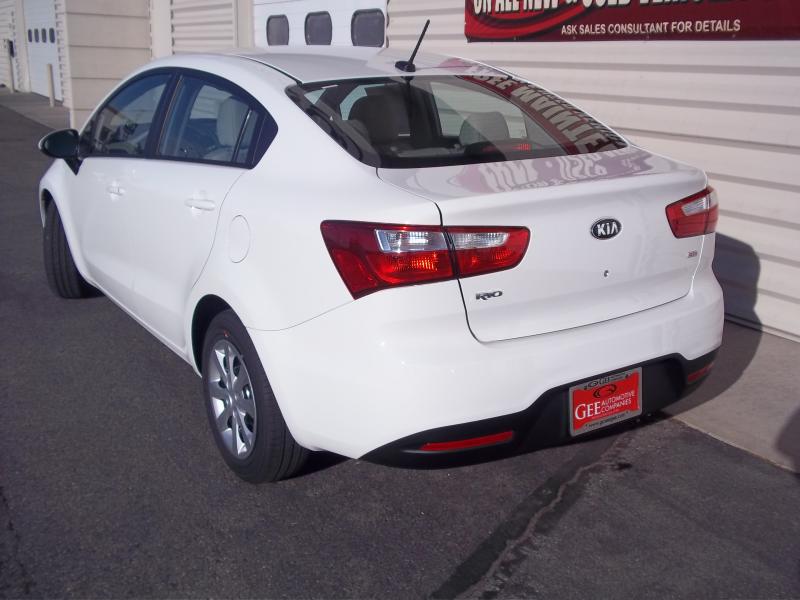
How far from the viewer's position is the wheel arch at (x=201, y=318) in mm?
3383

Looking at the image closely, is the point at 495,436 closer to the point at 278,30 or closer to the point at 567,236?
the point at 567,236

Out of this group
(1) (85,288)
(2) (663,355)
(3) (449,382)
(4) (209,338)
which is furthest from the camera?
(1) (85,288)

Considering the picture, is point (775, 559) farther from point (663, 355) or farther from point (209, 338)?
point (209, 338)

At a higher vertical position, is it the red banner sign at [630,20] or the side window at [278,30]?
the side window at [278,30]

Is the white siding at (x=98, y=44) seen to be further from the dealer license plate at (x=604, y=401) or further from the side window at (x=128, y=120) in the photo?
the dealer license plate at (x=604, y=401)

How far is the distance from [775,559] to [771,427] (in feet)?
3.66

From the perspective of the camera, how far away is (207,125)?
377 centimetres

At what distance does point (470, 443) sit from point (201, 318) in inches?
53.9

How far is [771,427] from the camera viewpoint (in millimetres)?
3945

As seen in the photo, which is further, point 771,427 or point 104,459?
point 771,427

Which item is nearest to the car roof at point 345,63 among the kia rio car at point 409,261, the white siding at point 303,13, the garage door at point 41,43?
the kia rio car at point 409,261

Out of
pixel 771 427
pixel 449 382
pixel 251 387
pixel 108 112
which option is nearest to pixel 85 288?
pixel 108 112

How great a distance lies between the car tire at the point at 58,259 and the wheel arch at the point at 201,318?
201 centimetres

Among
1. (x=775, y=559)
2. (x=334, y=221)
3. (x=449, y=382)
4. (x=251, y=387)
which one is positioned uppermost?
(x=334, y=221)
